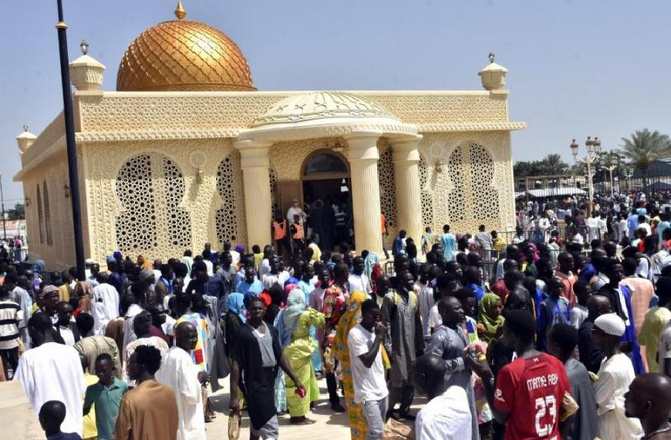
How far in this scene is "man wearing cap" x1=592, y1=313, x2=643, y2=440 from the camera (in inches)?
170

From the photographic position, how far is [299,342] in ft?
23.2

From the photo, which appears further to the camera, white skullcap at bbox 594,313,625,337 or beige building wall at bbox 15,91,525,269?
beige building wall at bbox 15,91,525,269

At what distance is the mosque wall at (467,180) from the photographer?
19.9 m

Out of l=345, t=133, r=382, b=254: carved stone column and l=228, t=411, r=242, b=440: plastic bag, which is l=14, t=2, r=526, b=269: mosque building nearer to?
l=345, t=133, r=382, b=254: carved stone column

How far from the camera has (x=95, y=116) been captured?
16531 mm

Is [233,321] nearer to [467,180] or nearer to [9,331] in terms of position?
[9,331]

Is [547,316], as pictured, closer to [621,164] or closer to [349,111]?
[349,111]

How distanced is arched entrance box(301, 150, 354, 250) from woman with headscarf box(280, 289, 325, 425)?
35.2ft

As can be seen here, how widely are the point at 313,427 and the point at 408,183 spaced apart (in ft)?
39.7

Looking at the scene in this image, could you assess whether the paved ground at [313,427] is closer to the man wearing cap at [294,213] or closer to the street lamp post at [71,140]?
the street lamp post at [71,140]

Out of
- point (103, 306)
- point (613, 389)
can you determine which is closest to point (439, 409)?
point (613, 389)

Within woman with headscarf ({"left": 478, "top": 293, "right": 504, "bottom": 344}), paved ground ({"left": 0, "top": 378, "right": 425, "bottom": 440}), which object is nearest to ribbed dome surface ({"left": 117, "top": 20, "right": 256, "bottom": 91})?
paved ground ({"left": 0, "top": 378, "right": 425, "bottom": 440})

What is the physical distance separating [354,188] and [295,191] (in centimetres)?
213

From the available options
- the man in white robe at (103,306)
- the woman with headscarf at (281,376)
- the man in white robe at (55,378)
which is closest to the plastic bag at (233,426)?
the man in white robe at (55,378)
